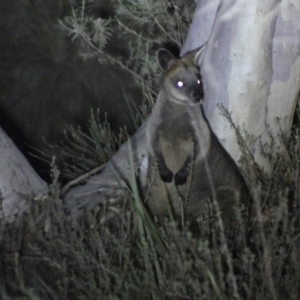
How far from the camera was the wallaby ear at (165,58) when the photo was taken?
5.22m

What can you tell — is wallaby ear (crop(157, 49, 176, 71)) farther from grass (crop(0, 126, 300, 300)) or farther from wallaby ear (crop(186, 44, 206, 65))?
grass (crop(0, 126, 300, 300))

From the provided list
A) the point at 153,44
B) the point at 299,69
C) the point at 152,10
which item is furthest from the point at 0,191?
the point at 153,44

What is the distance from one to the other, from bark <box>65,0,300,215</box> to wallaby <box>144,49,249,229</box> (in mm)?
168

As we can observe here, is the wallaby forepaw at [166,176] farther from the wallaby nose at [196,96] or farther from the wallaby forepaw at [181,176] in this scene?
the wallaby nose at [196,96]

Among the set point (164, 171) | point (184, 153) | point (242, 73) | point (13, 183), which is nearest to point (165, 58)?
point (242, 73)

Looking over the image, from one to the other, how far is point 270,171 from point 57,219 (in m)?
1.86

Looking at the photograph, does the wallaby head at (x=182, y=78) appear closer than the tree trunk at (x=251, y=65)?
No

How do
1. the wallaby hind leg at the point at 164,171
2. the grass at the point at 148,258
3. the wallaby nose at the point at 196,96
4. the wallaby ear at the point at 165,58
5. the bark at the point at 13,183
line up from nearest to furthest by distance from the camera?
the grass at the point at 148,258
the bark at the point at 13,183
the wallaby nose at the point at 196,96
the wallaby ear at the point at 165,58
the wallaby hind leg at the point at 164,171

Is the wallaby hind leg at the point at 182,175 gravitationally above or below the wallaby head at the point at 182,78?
below

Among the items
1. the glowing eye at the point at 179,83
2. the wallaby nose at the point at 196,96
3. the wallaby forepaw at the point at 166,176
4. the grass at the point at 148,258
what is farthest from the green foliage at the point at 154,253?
the glowing eye at the point at 179,83

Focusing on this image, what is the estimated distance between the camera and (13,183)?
5039 millimetres

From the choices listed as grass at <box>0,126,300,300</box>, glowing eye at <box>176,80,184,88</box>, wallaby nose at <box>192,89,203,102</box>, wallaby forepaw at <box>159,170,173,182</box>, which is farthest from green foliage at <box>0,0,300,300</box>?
glowing eye at <box>176,80,184,88</box>

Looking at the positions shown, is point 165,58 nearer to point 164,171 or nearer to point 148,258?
point 164,171

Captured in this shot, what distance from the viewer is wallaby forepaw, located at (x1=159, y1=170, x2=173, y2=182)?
211 inches
